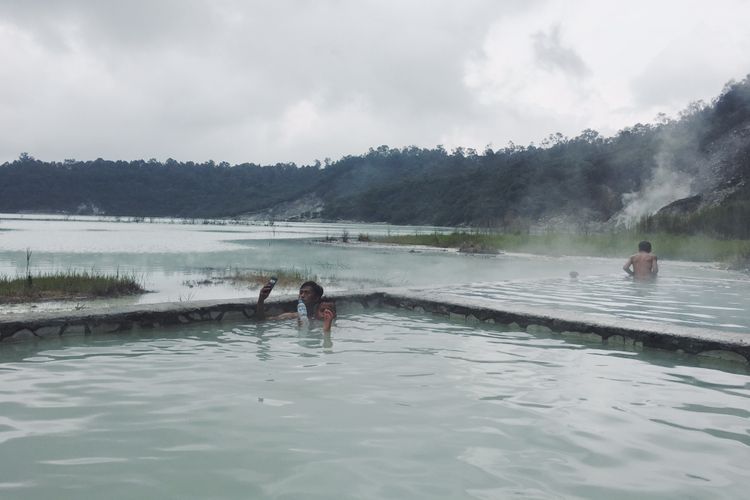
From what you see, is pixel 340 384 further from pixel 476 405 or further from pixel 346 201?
pixel 346 201

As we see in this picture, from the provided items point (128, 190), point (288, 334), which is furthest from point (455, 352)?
point (128, 190)

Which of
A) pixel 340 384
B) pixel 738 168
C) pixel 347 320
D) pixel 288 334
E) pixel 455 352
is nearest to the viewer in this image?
pixel 340 384

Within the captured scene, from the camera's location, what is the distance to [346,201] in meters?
135

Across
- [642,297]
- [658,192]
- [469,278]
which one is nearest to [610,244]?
[469,278]

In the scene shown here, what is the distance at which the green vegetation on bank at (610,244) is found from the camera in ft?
76.0

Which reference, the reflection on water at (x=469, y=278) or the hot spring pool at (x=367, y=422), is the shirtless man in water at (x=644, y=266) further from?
the hot spring pool at (x=367, y=422)

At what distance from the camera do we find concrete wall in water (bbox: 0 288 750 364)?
21.4ft

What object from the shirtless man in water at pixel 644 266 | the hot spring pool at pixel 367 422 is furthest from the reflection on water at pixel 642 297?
the hot spring pool at pixel 367 422

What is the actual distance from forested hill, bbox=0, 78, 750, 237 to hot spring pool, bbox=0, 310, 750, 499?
2525cm

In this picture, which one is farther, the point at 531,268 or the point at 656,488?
the point at 531,268

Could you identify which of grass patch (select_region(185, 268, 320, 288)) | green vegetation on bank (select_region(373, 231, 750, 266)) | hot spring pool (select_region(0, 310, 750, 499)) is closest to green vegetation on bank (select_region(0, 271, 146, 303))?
grass patch (select_region(185, 268, 320, 288))

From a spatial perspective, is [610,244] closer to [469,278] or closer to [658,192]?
[469,278]

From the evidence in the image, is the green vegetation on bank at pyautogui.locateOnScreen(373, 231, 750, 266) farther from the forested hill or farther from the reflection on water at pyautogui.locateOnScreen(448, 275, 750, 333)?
the reflection on water at pyautogui.locateOnScreen(448, 275, 750, 333)

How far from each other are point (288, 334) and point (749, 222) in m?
25.2
